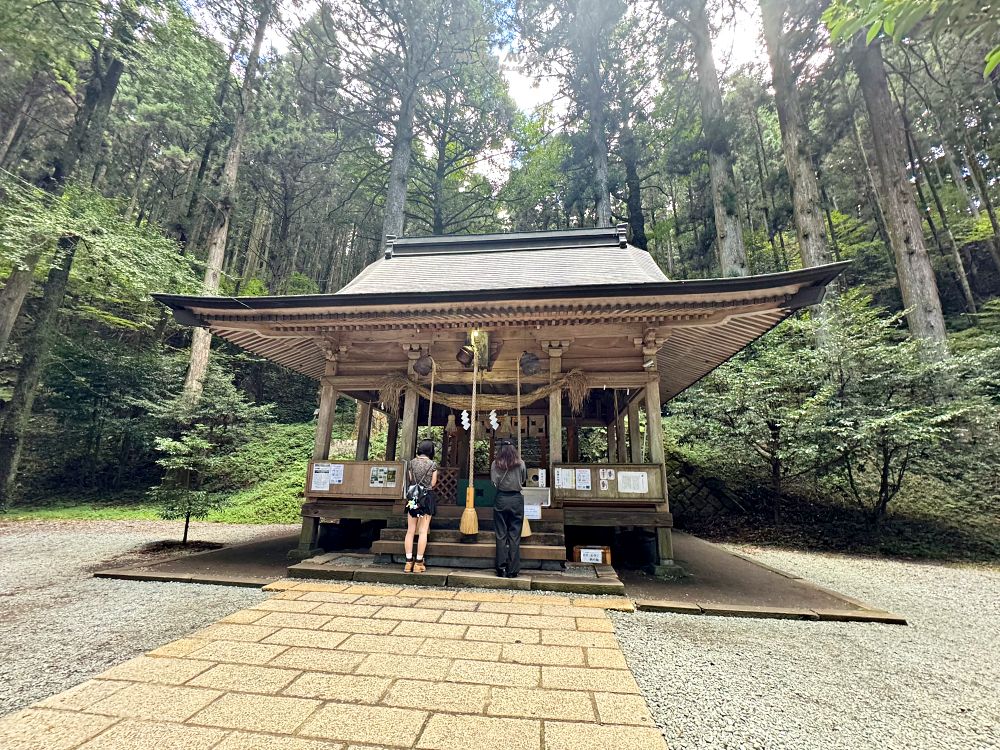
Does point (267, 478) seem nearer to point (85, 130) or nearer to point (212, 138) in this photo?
point (85, 130)

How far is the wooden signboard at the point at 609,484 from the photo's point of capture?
5348 mm

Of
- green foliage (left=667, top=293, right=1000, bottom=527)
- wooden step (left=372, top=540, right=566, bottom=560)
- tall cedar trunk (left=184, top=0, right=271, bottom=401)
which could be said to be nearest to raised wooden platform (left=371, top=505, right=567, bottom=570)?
wooden step (left=372, top=540, right=566, bottom=560)

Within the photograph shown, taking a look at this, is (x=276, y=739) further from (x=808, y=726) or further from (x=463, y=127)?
(x=463, y=127)

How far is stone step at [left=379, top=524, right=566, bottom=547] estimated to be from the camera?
5.12m

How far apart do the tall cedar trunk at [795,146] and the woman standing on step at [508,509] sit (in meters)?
10.9

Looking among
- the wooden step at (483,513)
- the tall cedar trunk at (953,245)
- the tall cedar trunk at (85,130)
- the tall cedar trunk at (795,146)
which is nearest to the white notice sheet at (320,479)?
the wooden step at (483,513)

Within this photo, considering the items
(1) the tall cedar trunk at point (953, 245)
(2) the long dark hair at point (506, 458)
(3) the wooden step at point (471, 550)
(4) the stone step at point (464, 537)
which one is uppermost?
(1) the tall cedar trunk at point (953, 245)

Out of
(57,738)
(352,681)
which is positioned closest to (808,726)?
(352,681)

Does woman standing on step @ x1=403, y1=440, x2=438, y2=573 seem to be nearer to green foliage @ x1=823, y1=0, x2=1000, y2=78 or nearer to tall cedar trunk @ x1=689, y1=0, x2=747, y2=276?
green foliage @ x1=823, y1=0, x2=1000, y2=78

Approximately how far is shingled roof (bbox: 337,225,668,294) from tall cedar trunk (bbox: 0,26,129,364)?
396 inches

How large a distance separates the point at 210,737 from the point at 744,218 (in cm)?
2731

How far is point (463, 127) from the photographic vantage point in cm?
1716

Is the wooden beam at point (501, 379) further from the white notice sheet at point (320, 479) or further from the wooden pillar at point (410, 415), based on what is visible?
the white notice sheet at point (320, 479)

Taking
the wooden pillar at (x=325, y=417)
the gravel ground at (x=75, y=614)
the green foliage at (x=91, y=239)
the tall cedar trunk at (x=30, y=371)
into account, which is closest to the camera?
the gravel ground at (x=75, y=614)
